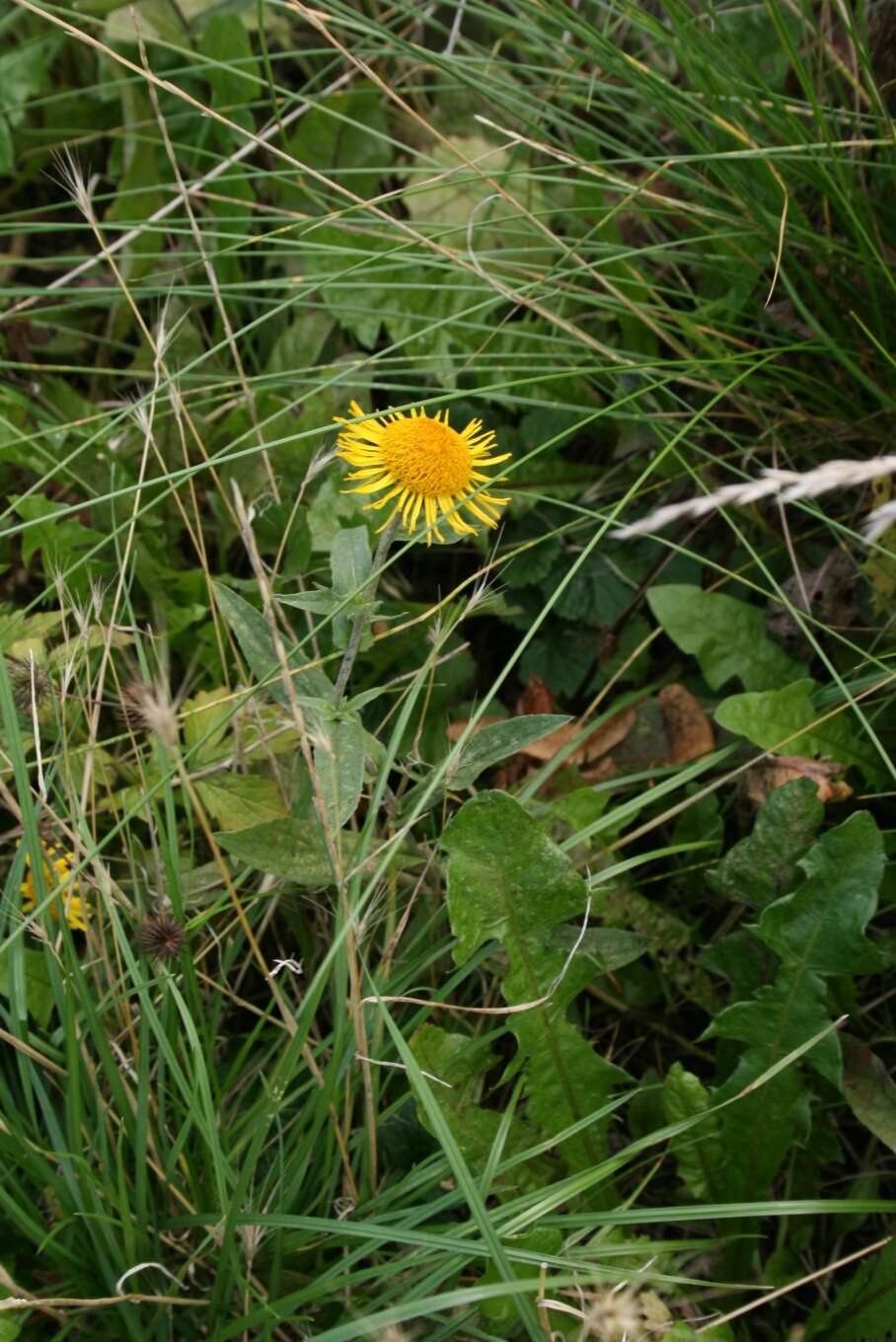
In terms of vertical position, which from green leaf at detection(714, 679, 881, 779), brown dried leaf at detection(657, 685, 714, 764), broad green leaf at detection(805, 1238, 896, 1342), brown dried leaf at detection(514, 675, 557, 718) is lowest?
broad green leaf at detection(805, 1238, 896, 1342)

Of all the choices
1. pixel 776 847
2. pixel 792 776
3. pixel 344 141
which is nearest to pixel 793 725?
pixel 792 776

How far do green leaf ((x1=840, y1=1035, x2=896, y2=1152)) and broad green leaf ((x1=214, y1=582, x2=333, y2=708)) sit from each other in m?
0.68

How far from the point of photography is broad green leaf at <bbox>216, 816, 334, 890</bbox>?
3.65 feet

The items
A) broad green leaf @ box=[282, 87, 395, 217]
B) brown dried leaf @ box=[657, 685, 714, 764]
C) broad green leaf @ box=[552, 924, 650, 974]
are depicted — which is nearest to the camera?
broad green leaf @ box=[552, 924, 650, 974]

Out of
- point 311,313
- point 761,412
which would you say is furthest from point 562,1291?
point 311,313

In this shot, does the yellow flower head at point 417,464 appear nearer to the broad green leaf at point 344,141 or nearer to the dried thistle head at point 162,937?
the dried thistle head at point 162,937

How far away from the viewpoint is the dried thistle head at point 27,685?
1192 millimetres

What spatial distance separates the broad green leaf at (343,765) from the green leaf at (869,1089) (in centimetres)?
63

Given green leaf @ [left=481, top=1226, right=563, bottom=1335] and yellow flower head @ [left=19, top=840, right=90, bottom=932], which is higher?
yellow flower head @ [left=19, top=840, right=90, bottom=932]

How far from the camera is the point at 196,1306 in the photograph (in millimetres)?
1101

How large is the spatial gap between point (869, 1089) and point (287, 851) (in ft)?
2.16

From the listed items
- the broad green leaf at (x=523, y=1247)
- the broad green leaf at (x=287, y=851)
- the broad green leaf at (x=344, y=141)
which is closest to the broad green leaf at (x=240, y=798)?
the broad green leaf at (x=287, y=851)

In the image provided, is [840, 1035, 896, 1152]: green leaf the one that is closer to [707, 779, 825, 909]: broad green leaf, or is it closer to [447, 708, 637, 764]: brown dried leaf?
[707, 779, 825, 909]: broad green leaf

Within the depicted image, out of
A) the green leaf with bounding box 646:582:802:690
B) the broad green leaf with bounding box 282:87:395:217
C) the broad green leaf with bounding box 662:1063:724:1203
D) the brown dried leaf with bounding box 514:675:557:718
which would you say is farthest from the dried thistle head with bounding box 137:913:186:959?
the broad green leaf with bounding box 282:87:395:217
